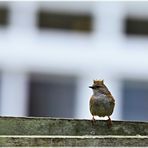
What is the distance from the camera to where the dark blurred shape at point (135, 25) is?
1020 cm

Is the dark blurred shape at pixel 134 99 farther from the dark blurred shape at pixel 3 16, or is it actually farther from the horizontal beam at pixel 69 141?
the horizontal beam at pixel 69 141

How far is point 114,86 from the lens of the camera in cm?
994

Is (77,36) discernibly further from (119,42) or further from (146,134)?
(146,134)

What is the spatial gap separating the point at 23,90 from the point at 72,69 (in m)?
0.69

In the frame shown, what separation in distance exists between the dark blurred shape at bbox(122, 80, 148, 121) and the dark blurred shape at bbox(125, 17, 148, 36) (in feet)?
1.98

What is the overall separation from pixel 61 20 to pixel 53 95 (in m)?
0.93

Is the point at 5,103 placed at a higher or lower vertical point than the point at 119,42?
lower

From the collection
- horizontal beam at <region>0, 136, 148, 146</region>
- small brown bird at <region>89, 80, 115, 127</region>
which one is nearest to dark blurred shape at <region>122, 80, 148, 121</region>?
small brown bird at <region>89, 80, 115, 127</region>

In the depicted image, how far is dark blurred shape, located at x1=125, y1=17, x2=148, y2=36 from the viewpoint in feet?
33.4

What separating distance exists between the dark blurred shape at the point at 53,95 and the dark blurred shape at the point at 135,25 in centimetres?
90

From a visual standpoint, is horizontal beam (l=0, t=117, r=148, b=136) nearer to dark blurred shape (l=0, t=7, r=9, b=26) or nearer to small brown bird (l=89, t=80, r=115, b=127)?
small brown bird (l=89, t=80, r=115, b=127)

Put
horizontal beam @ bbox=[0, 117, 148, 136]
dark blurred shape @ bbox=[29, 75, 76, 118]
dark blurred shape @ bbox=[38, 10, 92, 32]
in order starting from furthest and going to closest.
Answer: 1. dark blurred shape @ bbox=[38, 10, 92, 32]
2. dark blurred shape @ bbox=[29, 75, 76, 118]
3. horizontal beam @ bbox=[0, 117, 148, 136]

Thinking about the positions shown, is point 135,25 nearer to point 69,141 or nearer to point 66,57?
point 66,57

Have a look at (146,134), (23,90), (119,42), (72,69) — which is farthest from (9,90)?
(146,134)
